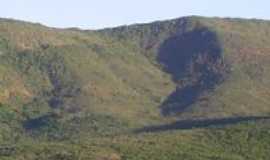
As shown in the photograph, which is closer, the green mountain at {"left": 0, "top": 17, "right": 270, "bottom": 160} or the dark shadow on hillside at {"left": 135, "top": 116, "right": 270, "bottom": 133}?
the green mountain at {"left": 0, "top": 17, "right": 270, "bottom": 160}

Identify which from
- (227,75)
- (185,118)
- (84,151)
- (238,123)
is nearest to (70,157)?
(84,151)

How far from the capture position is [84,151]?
123062 millimetres

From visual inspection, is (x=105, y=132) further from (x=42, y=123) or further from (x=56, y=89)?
(x=56, y=89)

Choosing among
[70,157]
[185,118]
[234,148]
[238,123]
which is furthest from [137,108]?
[70,157]

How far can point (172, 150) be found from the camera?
4938 inches

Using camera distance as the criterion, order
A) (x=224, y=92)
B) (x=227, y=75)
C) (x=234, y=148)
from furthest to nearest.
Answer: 1. (x=227, y=75)
2. (x=224, y=92)
3. (x=234, y=148)

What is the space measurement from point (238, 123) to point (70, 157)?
113 ft

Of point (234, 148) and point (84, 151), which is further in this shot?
point (234, 148)

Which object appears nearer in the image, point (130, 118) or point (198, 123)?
point (198, 123)

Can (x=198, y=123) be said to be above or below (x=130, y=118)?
above

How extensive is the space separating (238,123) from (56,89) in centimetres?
5708

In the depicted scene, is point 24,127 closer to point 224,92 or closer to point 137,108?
point 137,108

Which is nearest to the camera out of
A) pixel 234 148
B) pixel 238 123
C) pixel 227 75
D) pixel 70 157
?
pixel 70 157

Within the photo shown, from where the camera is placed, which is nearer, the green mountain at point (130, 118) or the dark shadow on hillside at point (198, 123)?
the green mountain at point (130, 118)
